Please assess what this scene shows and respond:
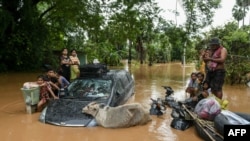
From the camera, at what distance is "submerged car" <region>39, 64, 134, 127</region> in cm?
772

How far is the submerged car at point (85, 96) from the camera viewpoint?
7.72 metres

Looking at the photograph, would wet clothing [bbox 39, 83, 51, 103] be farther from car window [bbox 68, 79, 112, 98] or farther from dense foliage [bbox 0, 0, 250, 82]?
dense foliage [bbox 0, 0, 250, 82]

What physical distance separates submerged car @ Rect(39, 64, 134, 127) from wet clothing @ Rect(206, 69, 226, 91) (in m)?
2.41

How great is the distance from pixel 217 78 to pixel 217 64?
0.36 m

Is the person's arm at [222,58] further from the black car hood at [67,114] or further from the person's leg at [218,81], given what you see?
the black car hood at [67,114]

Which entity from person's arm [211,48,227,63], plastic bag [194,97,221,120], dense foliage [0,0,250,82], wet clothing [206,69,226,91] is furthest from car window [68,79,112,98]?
dense foliage [0,0,250,82]

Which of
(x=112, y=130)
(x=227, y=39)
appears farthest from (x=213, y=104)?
(x=227, y=39)

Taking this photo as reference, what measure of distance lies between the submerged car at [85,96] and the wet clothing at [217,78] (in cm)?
241

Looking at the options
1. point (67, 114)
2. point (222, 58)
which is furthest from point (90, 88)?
point (222, 58)

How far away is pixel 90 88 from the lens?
28.6ft

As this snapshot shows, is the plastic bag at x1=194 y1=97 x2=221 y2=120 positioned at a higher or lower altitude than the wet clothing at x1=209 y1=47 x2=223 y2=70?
lower

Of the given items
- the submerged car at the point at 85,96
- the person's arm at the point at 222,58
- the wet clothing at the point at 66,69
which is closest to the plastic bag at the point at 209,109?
the person's arm at the point at 222,58

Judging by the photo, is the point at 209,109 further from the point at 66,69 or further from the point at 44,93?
the point at 66,69

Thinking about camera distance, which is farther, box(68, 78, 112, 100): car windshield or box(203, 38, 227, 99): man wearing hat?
box(68, 78, 112, 100): car windshield
